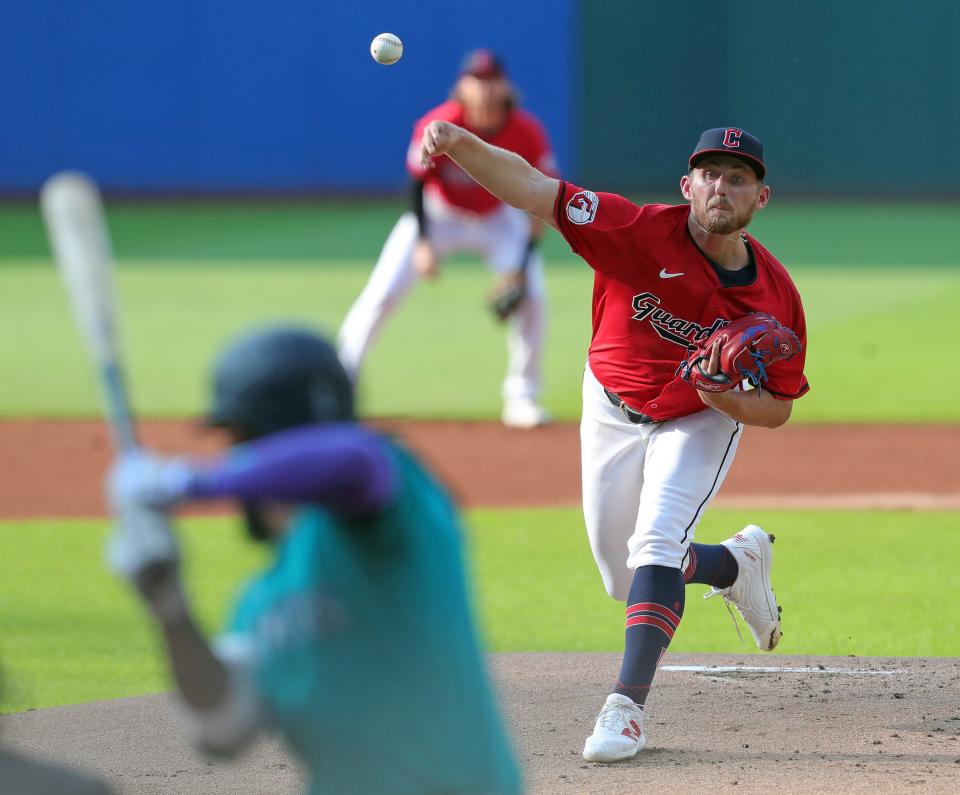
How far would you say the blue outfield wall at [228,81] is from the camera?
84.0 ft

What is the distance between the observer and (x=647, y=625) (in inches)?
201

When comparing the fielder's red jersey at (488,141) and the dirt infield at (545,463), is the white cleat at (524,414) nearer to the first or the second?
the dirt infield at (545,463)

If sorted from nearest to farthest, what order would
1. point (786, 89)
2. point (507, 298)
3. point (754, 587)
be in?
point (754, 587), point (507, 298), point (786, 89)

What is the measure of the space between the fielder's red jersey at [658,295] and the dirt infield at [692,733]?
1087 millimetres

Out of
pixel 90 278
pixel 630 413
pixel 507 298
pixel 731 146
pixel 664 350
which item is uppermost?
pixel 90 278

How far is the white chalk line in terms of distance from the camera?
607cm

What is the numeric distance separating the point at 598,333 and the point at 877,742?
65.3 inches

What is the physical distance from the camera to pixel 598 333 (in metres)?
5.62

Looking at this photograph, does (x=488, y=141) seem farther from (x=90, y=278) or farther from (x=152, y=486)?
(x=152, y=486)

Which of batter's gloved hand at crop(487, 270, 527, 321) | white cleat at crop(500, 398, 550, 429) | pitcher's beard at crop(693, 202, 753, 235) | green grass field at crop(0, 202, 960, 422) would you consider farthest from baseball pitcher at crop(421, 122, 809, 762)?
green grass field at crop(0, 202, 960, 422)

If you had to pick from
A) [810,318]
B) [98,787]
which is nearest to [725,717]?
[98,787]

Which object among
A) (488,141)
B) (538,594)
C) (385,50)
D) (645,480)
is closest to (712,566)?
(645,480)

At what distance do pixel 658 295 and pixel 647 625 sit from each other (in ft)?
3.63

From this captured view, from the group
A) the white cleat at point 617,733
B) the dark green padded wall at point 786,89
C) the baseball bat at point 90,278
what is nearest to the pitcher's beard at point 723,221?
the white cleat at point 617,733
